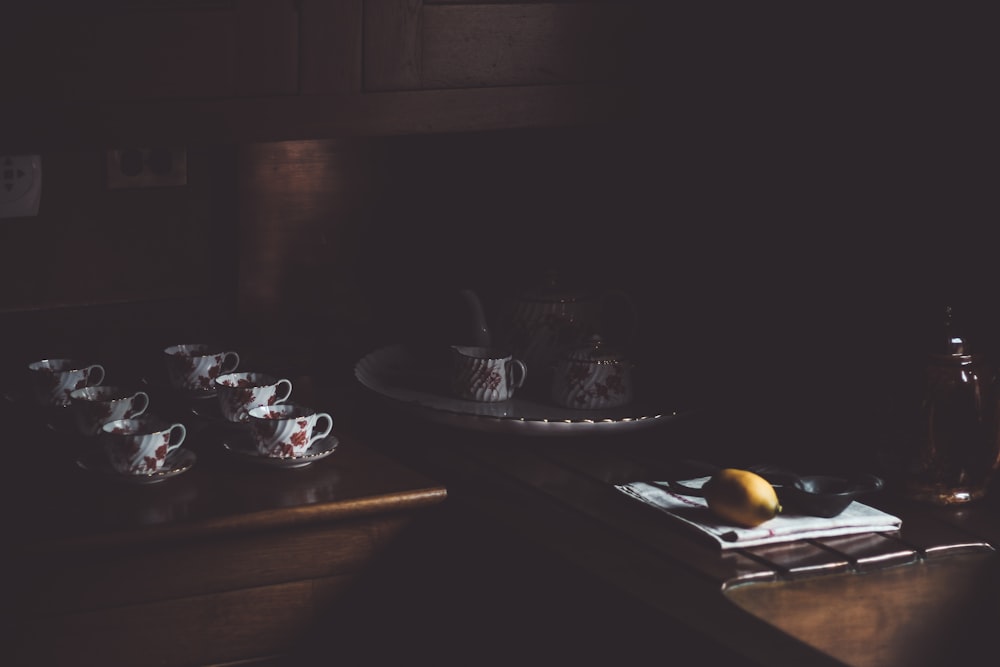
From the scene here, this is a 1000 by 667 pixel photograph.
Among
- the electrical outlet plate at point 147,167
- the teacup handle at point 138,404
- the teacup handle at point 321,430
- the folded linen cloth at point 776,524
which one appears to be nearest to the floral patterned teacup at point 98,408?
the teacup handle at point 138,404

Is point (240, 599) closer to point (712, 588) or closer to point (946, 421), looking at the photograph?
point (712, 588)

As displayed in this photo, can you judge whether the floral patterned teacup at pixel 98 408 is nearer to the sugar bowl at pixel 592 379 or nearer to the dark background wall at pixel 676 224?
the dark background wall at pixel 676 224

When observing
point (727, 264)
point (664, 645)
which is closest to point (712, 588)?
point (664, 645)

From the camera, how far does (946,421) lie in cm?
144

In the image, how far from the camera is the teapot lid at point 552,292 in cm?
188

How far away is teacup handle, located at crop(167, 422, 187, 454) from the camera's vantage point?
1573mm

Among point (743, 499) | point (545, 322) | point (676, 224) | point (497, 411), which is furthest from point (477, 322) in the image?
point (743, 499)

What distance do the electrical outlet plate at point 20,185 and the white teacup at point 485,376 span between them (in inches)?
23.1

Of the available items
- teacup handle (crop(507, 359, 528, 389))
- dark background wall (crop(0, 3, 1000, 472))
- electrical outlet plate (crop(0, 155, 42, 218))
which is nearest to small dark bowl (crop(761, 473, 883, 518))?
dark background wall (crop(0, 3, 1000, 472))

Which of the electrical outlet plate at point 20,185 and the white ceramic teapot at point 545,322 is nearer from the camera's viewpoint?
the electrical outlet plate at point 20,185

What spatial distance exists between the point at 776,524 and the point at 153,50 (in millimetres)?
850

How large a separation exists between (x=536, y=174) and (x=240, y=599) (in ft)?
2.87

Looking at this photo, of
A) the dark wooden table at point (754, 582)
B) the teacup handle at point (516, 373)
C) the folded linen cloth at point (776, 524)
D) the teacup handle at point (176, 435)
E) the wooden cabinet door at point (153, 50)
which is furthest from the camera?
the teacup handle at point (516, 373)

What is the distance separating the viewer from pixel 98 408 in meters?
1.63
